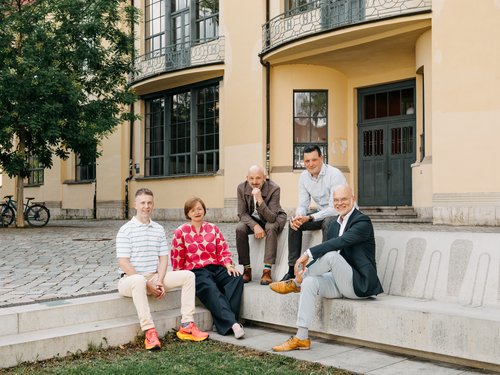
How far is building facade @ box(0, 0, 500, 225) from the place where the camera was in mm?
13578

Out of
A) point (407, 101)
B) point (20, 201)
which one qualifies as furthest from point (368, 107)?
point (20, 201)

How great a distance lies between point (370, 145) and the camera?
57.5 ft

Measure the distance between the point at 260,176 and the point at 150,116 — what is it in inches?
635

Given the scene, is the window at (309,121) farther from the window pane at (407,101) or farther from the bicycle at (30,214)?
the bicycle at (30,214)

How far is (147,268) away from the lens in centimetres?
589

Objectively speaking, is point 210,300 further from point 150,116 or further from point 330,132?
point 150,116

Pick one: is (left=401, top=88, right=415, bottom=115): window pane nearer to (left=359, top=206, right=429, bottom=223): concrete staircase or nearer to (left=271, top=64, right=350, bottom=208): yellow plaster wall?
(left=271, top=64, right=350, bottom=208): yellow plaster wall

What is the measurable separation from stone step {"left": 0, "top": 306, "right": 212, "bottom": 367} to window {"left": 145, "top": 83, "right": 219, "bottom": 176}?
45.9ft

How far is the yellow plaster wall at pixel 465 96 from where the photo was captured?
13.2 m

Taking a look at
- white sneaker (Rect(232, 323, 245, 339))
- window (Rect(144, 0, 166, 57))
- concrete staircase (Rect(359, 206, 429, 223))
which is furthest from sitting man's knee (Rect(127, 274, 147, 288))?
window (Rect(144, 0, 166, 57))

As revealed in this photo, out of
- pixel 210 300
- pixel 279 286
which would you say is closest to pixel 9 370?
pixel 210 300

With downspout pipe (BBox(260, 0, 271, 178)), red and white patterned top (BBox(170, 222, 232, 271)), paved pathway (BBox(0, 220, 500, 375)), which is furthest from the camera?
downspout pipe (BBox(260, 0, 271, 178))

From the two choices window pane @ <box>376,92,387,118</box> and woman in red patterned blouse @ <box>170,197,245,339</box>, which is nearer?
woman in red patterned blouse @ <box>170,197,245,339</box>

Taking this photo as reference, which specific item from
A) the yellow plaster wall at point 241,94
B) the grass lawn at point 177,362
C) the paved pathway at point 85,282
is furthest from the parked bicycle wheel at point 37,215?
the grass lawn at point 177,362
